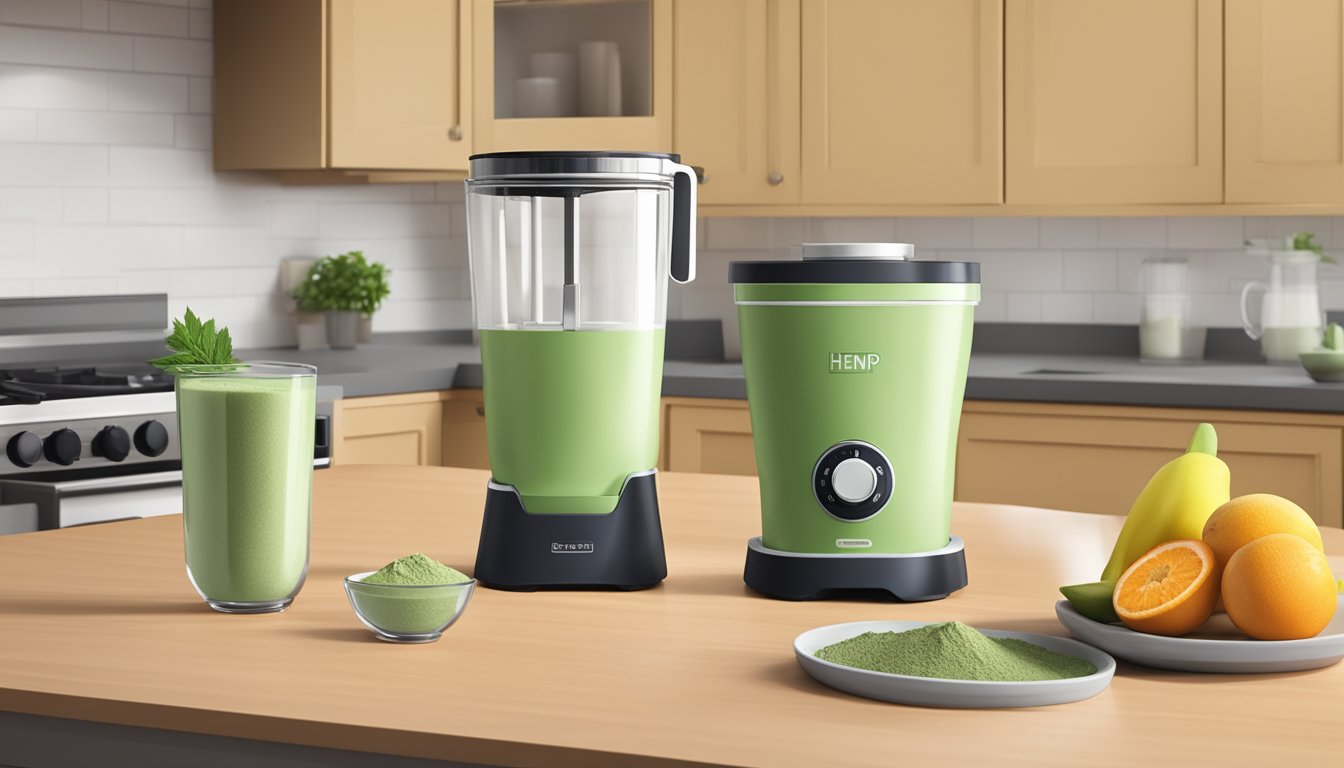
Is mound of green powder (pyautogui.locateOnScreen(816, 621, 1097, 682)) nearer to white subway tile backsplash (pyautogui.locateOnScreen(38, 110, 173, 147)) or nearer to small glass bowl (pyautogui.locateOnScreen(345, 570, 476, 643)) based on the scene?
small glass bowl (pyautogui.locateOnScreen(345, 570, 476, 643))

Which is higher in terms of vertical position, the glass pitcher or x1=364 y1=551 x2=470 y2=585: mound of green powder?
the glass pitcher

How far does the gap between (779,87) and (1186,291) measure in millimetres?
1116

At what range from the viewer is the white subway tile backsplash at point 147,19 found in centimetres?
367

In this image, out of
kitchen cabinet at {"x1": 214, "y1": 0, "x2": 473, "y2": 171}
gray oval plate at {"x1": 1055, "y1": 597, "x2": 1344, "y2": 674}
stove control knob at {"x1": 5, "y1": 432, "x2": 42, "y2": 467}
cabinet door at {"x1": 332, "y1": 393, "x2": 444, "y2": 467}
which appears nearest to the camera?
gray oval plate at {"x1": 1055, "y1": 597, "x2": 1344, "y2": 674}

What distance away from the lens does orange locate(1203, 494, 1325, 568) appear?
104 centimetres

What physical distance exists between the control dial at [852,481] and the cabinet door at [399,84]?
109 inches

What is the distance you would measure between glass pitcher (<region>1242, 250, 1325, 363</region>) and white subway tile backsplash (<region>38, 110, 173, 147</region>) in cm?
260

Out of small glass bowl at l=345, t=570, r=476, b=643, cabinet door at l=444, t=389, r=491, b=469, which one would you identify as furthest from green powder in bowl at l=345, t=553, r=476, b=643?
cabinet door at l=444, t=389, r=491, b=469

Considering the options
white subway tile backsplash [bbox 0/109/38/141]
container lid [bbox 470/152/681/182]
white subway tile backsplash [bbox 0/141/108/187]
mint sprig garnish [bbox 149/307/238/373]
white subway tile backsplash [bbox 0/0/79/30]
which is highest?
white subway tile backsplash [bbox 0/0/79/30]

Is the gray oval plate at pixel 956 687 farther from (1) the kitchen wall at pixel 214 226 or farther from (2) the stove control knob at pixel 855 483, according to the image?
(1) the kitchen wall at pixel 214 226

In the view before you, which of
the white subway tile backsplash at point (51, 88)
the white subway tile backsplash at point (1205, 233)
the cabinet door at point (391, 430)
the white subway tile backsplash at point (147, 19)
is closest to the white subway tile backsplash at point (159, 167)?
the white subway tile backsplash at point (51, 88)

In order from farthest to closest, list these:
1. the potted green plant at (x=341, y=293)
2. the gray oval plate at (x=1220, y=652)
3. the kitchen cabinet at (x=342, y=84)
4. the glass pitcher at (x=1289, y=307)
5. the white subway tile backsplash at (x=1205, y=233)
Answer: the potted green plant at (x=341, y=293) < the white subway tile backsplash at (x=1205, y=233) < the kitchen cabinet at (x=342, y=84) < the glass pitcher at (x=1289, y=307) < the gray oval plate at (x=1220, y=652)

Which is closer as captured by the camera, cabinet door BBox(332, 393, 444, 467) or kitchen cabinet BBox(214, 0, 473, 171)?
cabinet door BBox(332, 393, 444, 467)

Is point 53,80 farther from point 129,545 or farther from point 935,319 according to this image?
point 935,319
